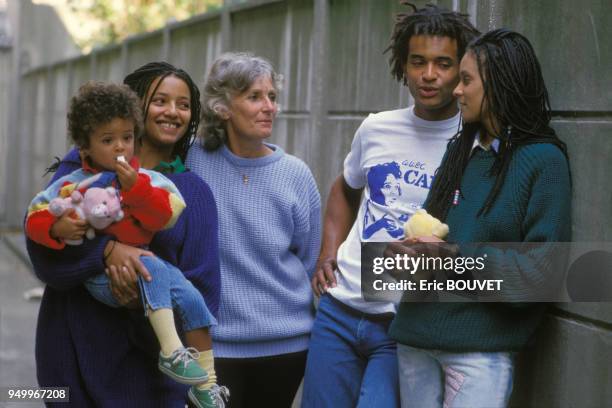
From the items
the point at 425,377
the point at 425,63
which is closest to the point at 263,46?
the point at 425,63

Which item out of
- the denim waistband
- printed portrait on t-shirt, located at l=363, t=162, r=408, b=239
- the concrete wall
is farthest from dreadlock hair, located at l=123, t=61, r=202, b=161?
the concrete wall

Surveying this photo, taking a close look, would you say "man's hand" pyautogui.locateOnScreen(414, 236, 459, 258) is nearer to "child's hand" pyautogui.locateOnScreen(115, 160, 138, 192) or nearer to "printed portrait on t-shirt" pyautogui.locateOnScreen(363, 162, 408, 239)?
"printed portrait on t-shirt" pyautogui.locateOnScreen(363, 162, 408, 239)

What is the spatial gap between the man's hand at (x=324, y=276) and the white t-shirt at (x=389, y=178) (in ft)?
0.17

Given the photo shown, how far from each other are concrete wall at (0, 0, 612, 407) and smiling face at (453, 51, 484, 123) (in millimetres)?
336

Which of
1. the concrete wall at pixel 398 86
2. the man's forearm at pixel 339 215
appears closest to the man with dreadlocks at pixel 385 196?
the man's forearm at pixel 339 215

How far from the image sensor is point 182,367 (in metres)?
3.03

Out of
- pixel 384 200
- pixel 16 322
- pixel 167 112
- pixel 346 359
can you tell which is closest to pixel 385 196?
pixel 384 200

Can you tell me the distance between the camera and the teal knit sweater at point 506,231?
262 cm

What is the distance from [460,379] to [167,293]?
0.94 metres

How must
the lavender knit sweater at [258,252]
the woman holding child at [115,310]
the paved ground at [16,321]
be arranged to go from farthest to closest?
1. the paved ground at [16,321]
2. the lavender knit sweater at [258,252]
3. the woman holding child at [115,310]

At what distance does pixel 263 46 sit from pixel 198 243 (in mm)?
3279

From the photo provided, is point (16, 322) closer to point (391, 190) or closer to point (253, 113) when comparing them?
point (253, 113)

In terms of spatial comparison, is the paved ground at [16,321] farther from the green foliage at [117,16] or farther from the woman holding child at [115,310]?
the green foliage at [117,16]

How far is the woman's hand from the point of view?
300 cm
